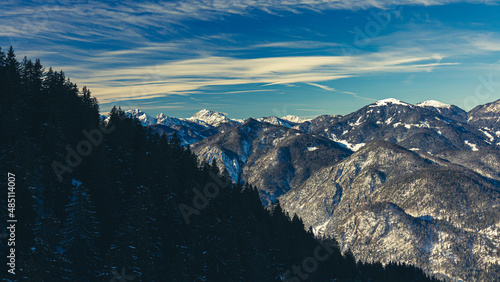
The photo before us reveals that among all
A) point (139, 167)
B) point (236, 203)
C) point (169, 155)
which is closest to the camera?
point (139, 167)

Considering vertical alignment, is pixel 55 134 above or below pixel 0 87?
below

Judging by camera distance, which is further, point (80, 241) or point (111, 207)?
point (111, 207)

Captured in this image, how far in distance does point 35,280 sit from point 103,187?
1007 inches

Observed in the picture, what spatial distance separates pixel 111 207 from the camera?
218 feet

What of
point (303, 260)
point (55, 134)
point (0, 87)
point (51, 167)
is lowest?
point (303, 260)

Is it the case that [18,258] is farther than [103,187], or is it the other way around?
[103,187]

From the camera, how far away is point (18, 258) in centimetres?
4672

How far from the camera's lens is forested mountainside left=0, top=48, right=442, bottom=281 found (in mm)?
53344

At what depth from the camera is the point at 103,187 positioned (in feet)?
220

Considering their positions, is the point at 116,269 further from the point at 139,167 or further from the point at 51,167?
the point at 139,167

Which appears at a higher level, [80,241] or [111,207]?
[111,207]

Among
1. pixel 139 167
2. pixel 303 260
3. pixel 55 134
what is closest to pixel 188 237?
pixel 139 167

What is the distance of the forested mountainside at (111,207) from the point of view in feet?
175

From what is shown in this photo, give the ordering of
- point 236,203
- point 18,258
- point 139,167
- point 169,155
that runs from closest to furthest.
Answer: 1. point 18,258
2. point 139,167
3. point 169,155
4. point 236,203
